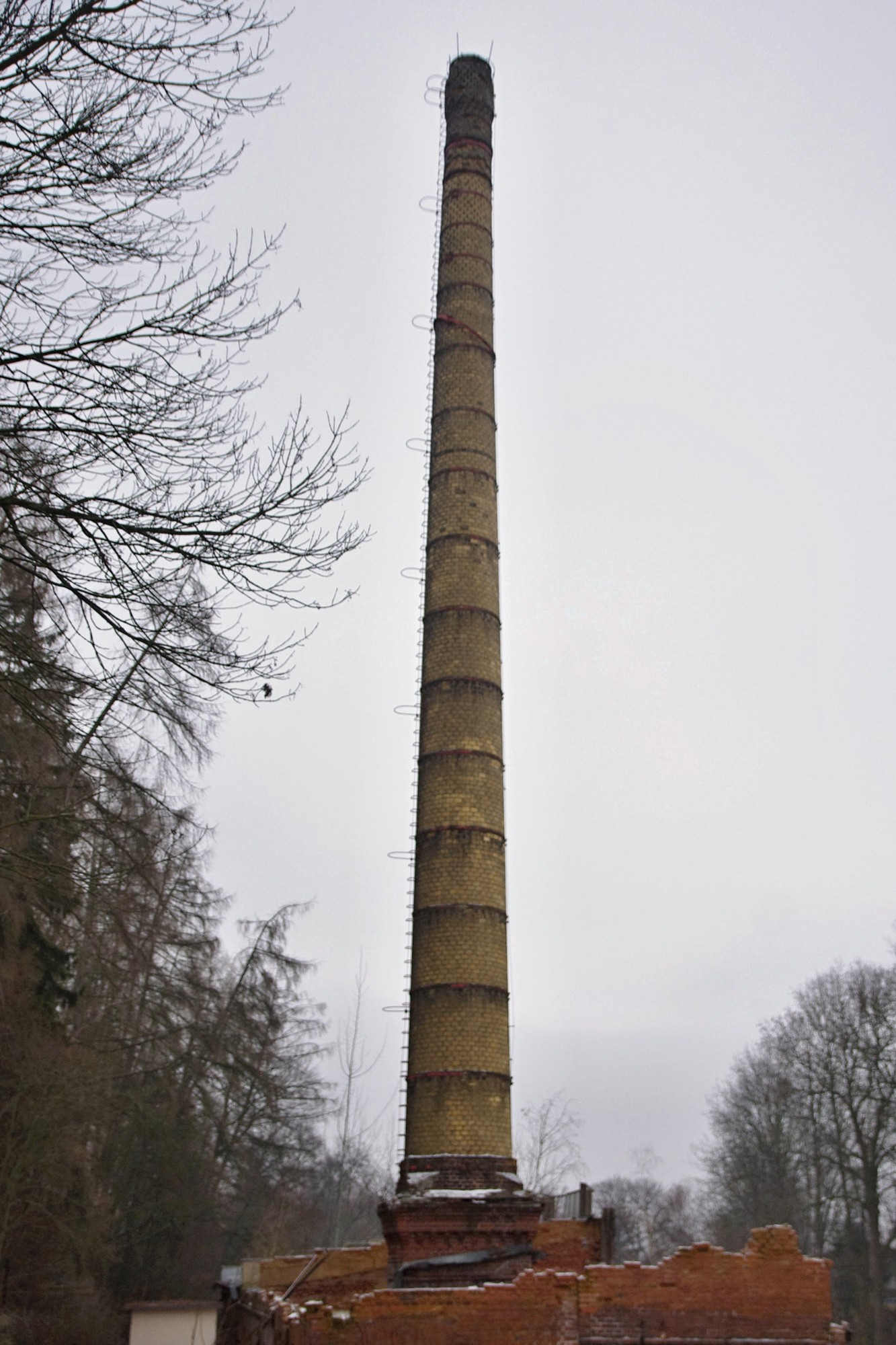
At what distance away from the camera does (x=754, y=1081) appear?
34.1 metres

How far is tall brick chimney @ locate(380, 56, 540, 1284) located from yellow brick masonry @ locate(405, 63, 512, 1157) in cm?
2

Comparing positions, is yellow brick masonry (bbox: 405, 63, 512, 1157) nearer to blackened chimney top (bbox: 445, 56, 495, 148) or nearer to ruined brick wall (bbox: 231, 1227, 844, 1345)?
blackened chimney top (bbox: 445, 56, 495, 148)

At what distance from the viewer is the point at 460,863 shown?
17.1m

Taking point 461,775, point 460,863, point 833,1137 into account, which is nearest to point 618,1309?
point 460,863

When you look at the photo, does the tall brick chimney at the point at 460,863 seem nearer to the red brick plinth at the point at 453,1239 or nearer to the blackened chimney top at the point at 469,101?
the red brick plinth at the point at 453,1239

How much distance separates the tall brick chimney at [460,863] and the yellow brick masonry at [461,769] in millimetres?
20

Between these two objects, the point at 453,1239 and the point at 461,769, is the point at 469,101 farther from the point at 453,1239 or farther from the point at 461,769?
the point at 453,1239

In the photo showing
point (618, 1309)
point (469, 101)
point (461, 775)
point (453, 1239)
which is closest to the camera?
point (618, 1309)

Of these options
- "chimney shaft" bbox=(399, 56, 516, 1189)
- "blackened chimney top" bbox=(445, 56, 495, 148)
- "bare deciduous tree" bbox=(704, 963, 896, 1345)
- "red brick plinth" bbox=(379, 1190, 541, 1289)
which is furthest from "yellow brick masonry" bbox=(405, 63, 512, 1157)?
"bare deciduous tree" bbox=(704, 963, 896, 1345)

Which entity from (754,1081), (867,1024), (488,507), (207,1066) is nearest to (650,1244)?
(754,1081)

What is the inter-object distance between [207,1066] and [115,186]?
2128cm

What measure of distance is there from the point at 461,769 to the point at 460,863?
1.34 meters

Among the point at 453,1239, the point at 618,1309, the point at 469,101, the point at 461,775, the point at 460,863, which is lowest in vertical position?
the point at 618,1309

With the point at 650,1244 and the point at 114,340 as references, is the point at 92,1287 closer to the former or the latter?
the point at 114,340
